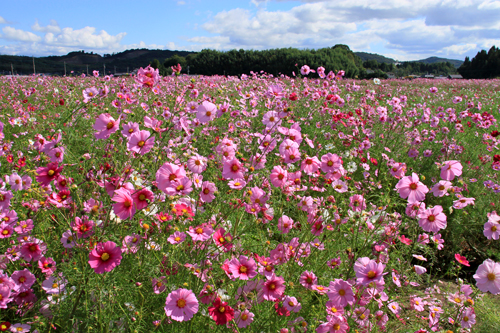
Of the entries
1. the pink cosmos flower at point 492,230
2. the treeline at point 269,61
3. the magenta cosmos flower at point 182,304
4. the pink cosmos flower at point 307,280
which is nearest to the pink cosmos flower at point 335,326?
the pink cosmos flower at point 307,280

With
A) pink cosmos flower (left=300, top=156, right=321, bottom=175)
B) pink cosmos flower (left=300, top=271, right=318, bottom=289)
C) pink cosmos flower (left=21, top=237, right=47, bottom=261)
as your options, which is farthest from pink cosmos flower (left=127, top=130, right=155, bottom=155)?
pink cosmos flower (left=300, top=271, right=318, bottom=289)

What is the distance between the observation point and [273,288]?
3.91 ft

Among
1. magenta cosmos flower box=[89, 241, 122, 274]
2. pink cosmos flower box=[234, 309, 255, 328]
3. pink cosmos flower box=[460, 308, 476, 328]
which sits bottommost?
pink cosmos flower box=[460, 308, 476, 328]

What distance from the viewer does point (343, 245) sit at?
Result: 2104 millimetres

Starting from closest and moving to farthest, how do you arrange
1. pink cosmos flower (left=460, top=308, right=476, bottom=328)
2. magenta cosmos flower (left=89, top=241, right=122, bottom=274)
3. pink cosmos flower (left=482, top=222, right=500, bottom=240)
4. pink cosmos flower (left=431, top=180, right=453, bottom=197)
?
magenta cosmos flower (left=89, top=241, right=122, bottom=274), pink cosmos flower (left=460, top=308, right=476, bottom=328), pink cosmos flower (left=482, top=222, right=500, bottom=240), pink cosmos flower (left=431, top=180, right=453, bottom=197)

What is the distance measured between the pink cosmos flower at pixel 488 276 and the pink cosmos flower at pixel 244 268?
85 centimetres

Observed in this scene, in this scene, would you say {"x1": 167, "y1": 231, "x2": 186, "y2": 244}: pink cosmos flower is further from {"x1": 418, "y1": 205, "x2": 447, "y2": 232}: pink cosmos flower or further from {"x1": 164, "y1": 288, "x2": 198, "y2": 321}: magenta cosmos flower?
{"x1": 418, "y1": 205, "x2": 447, "y2": 232}: pink cosmos flower

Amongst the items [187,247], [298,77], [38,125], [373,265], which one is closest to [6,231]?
[187,247]

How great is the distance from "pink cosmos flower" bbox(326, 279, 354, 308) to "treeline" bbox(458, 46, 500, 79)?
53.5 meters

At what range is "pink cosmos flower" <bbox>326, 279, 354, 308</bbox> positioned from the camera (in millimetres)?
1215

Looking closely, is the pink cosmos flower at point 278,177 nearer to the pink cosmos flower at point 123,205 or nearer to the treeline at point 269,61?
the pink cosmos flower at point 123,205

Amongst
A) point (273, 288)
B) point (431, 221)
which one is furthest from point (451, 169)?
point (273, 288)

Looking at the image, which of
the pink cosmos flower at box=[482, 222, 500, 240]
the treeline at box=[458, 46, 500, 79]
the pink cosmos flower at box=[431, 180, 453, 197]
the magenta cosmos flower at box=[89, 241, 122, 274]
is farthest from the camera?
the treeline at box=[458, 46, 500, 79]

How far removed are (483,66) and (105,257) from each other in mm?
58822
